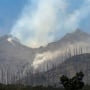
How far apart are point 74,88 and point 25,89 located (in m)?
111

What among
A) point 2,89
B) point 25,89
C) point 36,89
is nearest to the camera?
point 2,89

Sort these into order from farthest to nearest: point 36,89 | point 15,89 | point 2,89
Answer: point 36,89, point 15,89, point 2,89

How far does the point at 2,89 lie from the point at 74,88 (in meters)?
80.9

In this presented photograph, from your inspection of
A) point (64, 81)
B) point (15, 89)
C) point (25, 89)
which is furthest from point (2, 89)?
point (64, 81)

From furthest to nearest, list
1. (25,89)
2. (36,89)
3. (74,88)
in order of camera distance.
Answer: (36,89) → (25,89) → (74,88)

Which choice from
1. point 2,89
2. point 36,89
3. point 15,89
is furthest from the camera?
point 36,89

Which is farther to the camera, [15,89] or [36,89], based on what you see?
[36,89]

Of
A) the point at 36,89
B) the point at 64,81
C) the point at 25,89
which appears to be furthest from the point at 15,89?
the point at 64,81

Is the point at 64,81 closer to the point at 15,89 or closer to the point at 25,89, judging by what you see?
the point at 15,89

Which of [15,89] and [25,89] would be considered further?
[25,89]

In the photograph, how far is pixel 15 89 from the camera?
6747 inches

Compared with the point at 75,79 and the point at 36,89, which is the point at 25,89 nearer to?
the point at 36,89

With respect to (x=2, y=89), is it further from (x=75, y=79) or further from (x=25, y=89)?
(x=75, y=79)

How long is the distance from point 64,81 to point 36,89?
12361 centimetres
